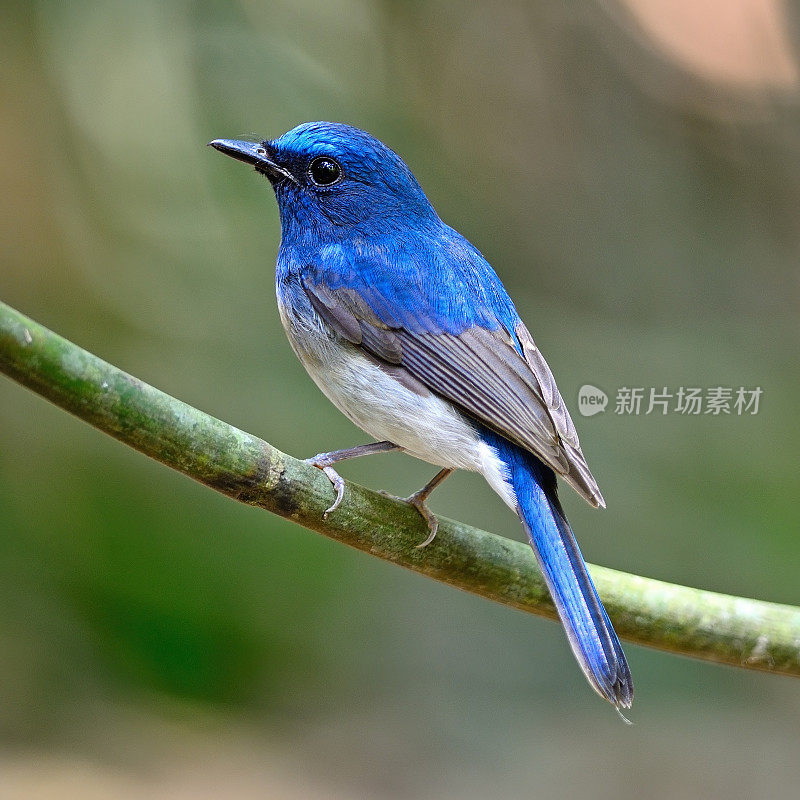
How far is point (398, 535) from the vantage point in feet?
8.23

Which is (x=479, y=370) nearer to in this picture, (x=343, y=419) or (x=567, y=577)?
(x=567, y=577)

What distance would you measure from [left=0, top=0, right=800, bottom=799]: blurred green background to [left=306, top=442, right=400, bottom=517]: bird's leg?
137 centimetres

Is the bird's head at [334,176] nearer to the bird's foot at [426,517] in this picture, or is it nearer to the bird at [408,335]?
the bird at [408,335]

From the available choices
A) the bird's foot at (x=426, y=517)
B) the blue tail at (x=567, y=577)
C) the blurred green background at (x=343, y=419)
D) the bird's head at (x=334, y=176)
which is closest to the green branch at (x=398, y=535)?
the bird's foot at (x=426, y=517)

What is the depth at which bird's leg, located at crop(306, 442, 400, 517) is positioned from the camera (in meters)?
2.38

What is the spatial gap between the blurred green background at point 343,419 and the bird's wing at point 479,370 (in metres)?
1.46

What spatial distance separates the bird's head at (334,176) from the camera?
10.1 feet

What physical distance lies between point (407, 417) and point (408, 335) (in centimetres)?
24

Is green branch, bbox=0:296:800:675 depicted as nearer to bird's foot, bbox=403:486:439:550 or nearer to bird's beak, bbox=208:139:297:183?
bird's foot, bbox=403:486:439:550

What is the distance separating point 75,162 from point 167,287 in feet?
2.47

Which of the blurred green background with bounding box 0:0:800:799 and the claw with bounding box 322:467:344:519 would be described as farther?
the blurred green background with bounding box 0:0:800:799

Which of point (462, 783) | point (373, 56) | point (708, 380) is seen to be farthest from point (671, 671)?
point (373, 56)

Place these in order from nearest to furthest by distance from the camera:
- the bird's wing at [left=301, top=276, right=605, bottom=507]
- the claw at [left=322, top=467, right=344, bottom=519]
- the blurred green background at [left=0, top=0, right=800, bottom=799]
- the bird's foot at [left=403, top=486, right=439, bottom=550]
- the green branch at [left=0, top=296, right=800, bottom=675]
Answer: the green branch at [left=0, top=296, right=800, bottom=675], the claw at [left=322, top=467, right=344, bottom=519], the bird's foot at [left=403, top=486, right=439, bottom=550], the bird's wing at [left=301, top=276, right=605, bottom=507], the blurred green background at [left=0, top=0, right=800, bottom=799]

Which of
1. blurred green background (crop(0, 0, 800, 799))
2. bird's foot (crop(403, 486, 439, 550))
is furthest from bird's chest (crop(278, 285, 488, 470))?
blurred green background (crop(0, 0, 800, 799))
